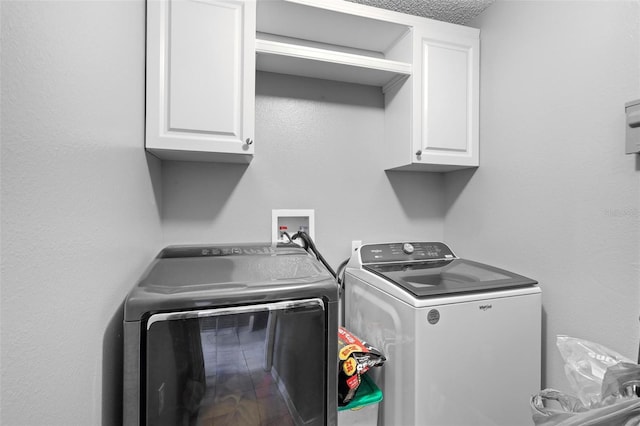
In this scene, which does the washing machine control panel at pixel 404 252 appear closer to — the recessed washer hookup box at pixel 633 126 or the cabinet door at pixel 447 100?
the cabinet door at pixel 447 100

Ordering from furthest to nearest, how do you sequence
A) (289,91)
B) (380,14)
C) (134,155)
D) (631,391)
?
1. (289,91)
2. (380,14)
3. (134,155)
4. (631,391)

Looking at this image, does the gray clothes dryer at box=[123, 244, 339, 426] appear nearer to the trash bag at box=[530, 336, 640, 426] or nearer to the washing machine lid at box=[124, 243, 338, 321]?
the washing machine lid at box=[124, 243, 338, 321]

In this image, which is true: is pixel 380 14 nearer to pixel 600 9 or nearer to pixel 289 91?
pixel 289 91

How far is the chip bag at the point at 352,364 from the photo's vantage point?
3.80ft

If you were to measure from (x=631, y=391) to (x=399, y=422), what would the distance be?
776 millimetres

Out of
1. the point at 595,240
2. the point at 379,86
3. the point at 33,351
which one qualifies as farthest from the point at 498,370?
the point at 379,86

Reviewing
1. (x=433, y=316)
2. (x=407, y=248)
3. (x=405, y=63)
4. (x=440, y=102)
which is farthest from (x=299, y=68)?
(x=433, y=316)

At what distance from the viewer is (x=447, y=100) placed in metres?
1.66

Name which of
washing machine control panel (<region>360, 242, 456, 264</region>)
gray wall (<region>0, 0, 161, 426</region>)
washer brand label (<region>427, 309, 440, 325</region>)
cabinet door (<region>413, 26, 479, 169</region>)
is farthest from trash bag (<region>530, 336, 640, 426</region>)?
gray wall (<region>0, 0, 161, 426</region>)

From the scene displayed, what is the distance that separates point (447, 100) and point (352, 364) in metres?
1.46

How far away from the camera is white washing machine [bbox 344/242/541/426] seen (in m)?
1.17

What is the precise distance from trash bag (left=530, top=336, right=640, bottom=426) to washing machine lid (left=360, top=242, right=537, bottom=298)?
34cm

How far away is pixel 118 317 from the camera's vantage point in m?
0.89

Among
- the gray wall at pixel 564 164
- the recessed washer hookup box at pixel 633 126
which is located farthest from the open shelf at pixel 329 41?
the recessed washer hookup box at pixel 633 126
